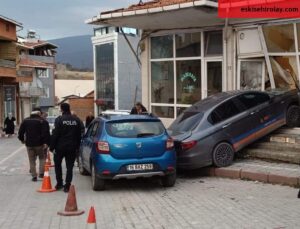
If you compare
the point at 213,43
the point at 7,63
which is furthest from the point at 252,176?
the point at 7,63

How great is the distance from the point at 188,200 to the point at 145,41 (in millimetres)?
11428

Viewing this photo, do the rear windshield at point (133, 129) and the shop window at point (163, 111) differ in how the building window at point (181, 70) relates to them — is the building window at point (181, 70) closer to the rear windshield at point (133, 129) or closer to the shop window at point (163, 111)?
the shop window at point (163, 111)

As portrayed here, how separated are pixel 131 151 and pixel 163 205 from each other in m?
1.73

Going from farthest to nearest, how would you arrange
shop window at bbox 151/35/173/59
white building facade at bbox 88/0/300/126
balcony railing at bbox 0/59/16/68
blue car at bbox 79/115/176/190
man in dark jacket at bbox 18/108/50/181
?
1. balcony railing at bbox 0/59/16/68
2. shop window at bbox 151/35/173/59
3. white building facade at bbox 88/0/300/126
4. man in dark jacket at bbox 18/108/50/181
5. blue car at bbox 79/115/176/190

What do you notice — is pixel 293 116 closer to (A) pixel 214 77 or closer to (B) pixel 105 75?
(A) pixel 214 77

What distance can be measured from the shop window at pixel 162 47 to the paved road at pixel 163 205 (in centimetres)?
784

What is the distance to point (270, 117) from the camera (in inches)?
548

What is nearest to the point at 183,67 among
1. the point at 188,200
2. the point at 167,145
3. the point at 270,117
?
the point at 270,117

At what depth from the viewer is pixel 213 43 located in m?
18.3

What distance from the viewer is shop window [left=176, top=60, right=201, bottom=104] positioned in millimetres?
18891

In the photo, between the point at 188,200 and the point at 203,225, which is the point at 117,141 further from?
the point at 203,225

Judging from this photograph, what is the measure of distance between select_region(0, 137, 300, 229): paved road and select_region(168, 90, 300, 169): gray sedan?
0.61 m

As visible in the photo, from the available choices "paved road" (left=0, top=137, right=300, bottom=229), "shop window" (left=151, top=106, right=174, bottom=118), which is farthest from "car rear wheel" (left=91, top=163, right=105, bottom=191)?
"shop window" (left=151, top=106, right=174, bottom=118)

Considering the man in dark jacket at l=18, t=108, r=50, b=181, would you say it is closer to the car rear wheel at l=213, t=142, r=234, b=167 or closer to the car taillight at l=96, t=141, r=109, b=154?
the car taillight at l=96, t=141, r=109, b=154
